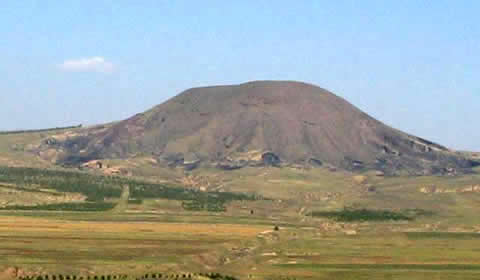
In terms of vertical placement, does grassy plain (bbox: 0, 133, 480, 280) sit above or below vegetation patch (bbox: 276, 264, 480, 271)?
above

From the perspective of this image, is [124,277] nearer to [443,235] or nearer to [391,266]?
[391,266]

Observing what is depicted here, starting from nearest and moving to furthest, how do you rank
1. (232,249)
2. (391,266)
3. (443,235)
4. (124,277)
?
(124,277) < (391,266) < (232,249) < (443,235)

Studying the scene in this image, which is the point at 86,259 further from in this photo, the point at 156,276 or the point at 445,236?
the point at 445,236

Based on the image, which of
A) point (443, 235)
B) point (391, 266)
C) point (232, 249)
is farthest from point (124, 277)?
point (443, 235)

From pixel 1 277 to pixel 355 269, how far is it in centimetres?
4436

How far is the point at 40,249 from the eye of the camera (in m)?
132

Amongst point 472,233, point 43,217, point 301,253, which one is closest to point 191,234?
point 301,253

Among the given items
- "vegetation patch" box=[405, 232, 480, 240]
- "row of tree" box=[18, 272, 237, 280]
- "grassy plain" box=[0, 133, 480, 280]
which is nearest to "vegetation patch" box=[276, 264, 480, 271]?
"grassy plain" box=[0, 133, 480, 280]

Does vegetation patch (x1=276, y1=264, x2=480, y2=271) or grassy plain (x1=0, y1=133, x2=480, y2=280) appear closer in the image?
grassy plain (x1=0, y1=133, x2=480, y2=280)

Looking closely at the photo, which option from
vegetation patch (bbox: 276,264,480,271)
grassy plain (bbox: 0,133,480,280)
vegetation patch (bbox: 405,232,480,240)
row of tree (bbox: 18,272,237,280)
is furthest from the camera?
vegetation patch (bbox: 405,232,480,240)

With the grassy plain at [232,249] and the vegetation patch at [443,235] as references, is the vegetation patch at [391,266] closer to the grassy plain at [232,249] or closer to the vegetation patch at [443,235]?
the grassy plain at [232,249]

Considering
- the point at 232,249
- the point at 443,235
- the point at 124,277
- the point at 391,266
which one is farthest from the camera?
the point at 443,235

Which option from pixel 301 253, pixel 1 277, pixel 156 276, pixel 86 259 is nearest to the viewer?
pixel 1 277

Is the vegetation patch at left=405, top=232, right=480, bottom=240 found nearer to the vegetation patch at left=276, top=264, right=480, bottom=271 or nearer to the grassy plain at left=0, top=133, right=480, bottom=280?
the grassy plain at left=0, top=133, right=480, bottom=280
